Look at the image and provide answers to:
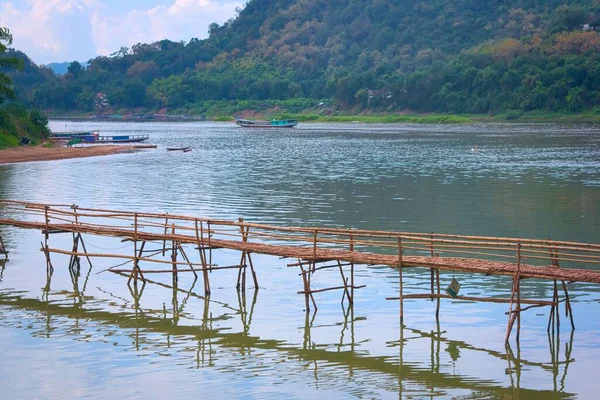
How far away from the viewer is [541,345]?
54.3ft

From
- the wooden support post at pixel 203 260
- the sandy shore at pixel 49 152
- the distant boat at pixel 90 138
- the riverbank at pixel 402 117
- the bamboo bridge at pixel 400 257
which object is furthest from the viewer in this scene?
the riverbank at pixel 402 117

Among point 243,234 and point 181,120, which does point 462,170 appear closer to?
point 243,234

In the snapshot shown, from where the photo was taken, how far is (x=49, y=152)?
64688 mm

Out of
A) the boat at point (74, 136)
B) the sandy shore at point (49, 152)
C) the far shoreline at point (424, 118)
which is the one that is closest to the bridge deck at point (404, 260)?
the sandy shore at point (49, 152)

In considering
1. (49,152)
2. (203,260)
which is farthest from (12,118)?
(203,260)

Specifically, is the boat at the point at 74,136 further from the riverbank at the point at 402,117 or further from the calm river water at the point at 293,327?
the riverbank at the point at 402,117

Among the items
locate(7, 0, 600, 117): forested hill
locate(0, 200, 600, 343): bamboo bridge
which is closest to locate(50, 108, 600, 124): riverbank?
locate(7, 0, 600, 117): forested hill

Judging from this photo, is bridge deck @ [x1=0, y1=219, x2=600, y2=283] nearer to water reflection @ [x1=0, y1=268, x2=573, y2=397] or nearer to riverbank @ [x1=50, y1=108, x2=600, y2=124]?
water reflection @ [x1=0, y1=268, x2=573, y2=397]

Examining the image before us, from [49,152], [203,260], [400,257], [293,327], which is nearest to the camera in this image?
[400,257]

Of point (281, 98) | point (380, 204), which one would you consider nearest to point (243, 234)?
point (380, 204)

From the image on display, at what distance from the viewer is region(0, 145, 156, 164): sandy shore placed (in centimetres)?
5913

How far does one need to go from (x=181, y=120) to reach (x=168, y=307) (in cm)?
15819

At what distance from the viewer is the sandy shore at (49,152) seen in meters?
59.1

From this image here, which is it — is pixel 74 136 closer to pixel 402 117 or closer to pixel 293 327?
pixel 402 117
